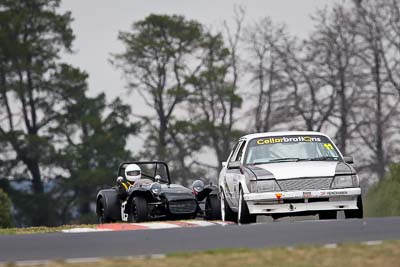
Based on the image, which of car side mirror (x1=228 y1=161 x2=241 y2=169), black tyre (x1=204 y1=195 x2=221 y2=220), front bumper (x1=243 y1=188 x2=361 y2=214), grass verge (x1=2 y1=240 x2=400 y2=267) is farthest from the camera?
black tyre (x1=204 y1=195 x2=221 y2=220)

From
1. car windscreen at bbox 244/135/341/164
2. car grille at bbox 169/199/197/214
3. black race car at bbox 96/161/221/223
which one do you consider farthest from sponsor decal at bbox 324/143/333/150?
car grille at bbox 169/199/197/214

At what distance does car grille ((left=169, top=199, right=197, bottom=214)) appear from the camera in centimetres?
2361

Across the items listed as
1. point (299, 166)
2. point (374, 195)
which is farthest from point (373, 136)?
point (299, 166)

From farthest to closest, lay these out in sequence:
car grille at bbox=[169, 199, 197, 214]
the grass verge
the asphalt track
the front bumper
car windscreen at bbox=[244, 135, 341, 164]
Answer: car grille at bbox=[169, 199, 197, 214] < car windscreen at bbox=[244, 135, 341, 164] < the front bumper < the asphalt track < the grass verge

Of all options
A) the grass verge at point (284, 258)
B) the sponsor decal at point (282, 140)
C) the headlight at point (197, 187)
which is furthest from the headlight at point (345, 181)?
the grass verge at point (284, 258)

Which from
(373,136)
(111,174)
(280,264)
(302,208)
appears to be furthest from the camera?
(111,174)

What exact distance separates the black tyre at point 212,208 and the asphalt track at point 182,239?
26.4 feet

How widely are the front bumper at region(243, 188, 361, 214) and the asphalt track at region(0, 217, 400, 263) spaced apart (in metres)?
2.99

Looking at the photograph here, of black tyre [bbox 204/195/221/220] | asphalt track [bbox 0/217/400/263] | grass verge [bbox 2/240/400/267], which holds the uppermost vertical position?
black tyre [bbox 204/195/221/220]

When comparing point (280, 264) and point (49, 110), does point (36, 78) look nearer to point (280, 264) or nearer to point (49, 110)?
point (49, 110)

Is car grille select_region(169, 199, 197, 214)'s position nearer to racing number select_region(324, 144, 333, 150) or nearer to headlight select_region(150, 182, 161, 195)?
headlight select_region(150, 182, 161, 195)

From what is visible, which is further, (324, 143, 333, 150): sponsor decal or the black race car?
the black race car

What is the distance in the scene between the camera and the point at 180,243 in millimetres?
13398

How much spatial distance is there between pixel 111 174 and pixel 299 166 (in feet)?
148
